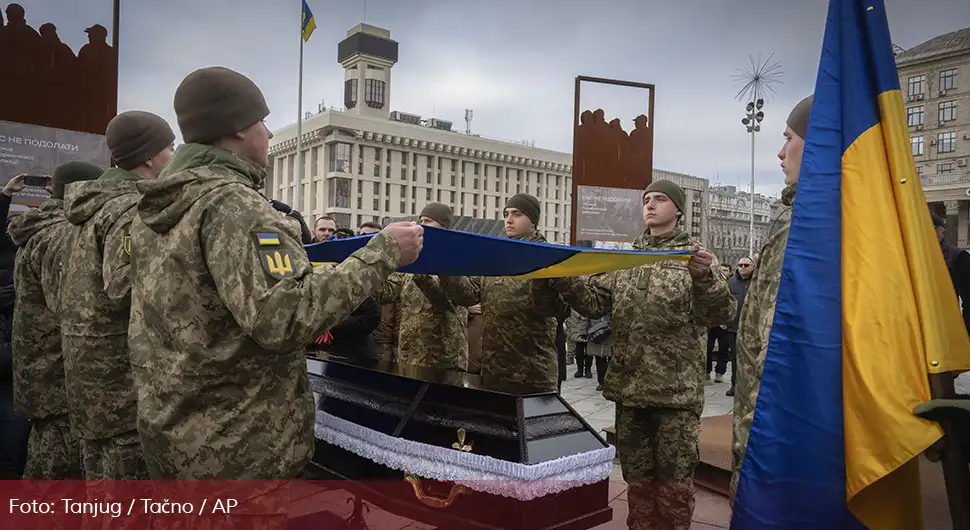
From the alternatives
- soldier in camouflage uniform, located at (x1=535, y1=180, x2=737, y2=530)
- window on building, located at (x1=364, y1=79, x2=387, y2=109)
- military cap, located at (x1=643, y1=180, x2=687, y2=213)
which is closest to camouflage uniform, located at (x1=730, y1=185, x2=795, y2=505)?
soldier in camouflage uniform, located at (x1=535, y1=180, x2=737, y2=530)

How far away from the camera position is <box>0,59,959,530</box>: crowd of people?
1.73 meters

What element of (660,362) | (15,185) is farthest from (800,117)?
(15,185)

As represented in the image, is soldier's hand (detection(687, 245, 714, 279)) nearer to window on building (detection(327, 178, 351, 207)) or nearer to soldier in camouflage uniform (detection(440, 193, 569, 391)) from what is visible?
soldier in camouflage uniform (detection(440, 193, 569, 391))

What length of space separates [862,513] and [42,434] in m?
3.72

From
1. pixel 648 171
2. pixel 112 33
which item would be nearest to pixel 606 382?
pixel 112 33

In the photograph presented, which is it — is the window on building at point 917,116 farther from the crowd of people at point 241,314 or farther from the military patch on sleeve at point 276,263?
the military patch on sleeve at point 276,263

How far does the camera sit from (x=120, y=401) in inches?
101

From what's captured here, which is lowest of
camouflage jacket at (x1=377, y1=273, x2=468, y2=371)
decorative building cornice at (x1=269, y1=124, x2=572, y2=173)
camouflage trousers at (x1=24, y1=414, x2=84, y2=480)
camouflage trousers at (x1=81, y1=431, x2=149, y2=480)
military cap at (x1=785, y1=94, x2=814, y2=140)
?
camouflage trousers at (x1=24, y1=414, x2=84, y2=480)

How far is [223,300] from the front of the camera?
5.47 ft

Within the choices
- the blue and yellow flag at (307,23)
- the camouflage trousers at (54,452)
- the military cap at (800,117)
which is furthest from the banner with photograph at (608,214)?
the blue and yellow flag at (307,23)

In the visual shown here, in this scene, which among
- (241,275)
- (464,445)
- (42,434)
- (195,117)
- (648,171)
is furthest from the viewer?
(648,171)

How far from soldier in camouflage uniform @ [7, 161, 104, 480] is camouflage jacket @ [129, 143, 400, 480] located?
1713mm

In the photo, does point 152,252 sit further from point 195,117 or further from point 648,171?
point 648,171

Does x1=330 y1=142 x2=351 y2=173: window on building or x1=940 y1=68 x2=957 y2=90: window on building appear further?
x1=330 y1=142 x2=351 y2=173: window on building
